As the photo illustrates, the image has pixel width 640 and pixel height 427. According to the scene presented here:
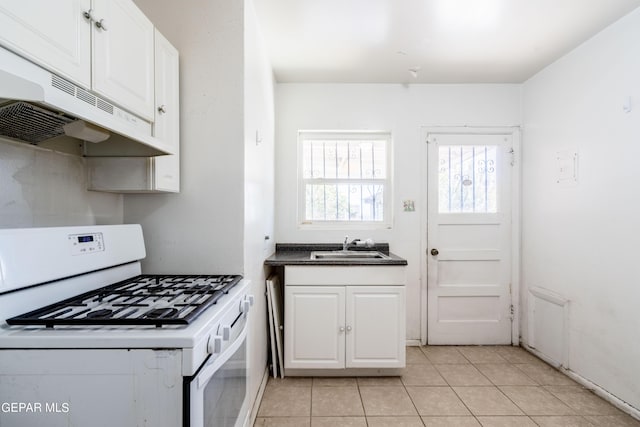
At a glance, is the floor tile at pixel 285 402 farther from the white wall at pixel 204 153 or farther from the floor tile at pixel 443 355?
the floor tile at pixel 443 355

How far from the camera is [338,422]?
6.33 ft

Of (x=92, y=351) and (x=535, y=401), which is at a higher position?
(x=92, y=351)

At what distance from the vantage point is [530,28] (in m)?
2.18

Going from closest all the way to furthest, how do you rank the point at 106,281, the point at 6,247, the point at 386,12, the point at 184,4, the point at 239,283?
the point at 6,247
the point at 106,281
the point at 239,283
the point at 184,4
the point at 386,12

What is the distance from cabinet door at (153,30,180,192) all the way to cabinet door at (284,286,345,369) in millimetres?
1227

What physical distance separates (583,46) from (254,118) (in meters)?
2.50

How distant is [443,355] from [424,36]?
264cm

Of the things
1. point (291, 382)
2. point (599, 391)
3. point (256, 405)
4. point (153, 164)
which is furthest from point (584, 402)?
point (153, 164)

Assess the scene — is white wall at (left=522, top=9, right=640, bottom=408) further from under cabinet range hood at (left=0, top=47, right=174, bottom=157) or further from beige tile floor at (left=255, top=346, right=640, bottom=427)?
under cabinet range hood at (left=0, top=47, right=174, bottom=157)

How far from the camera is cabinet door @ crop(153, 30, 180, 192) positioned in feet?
5.00

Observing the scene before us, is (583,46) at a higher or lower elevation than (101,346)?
higher

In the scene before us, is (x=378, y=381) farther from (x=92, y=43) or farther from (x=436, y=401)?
(x=92, y=43)

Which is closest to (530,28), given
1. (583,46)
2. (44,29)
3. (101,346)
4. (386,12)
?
(583,46)

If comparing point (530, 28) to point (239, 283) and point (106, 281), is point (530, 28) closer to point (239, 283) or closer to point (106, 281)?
point (239, 283)
